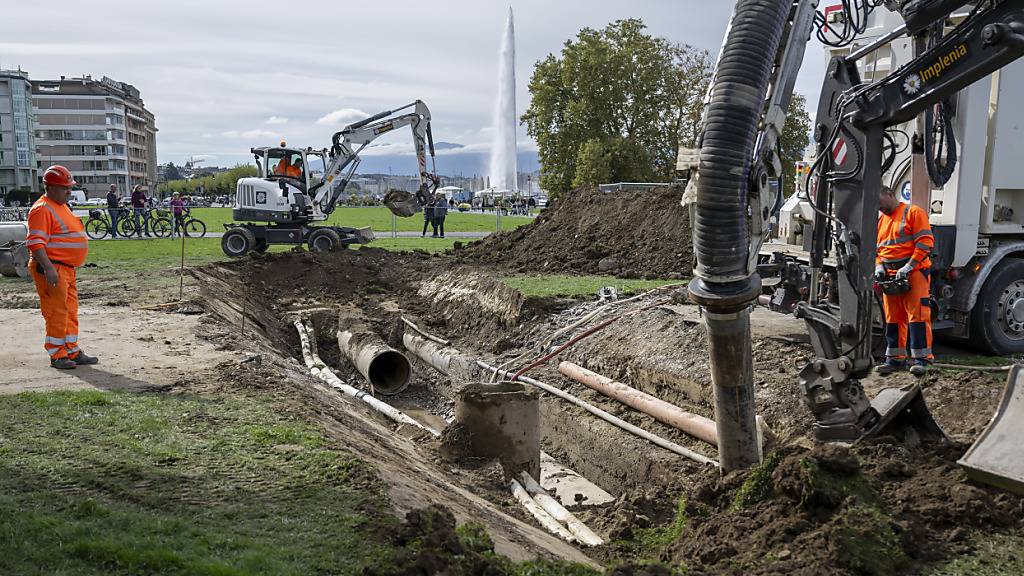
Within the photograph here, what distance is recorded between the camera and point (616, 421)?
29.8ft

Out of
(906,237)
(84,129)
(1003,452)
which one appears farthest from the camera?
(84,129)

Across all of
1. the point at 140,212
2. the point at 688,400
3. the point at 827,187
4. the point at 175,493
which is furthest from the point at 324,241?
the point at 175,493

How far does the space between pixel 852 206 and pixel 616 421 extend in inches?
158

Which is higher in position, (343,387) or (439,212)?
(439,212)

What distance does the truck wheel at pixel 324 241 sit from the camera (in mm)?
22500

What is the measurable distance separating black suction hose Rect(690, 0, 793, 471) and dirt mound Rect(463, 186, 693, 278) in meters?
11.5

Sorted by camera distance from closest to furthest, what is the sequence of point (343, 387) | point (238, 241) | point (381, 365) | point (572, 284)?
point (343, 387) < point (381, 365) < point (572, 284) < point (238, 241)

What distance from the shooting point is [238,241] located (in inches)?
874

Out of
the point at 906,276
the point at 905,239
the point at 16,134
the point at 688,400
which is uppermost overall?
the point at 16,134

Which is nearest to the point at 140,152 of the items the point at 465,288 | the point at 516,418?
the point at 465,288

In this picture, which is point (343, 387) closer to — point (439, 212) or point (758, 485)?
point (758, 485)

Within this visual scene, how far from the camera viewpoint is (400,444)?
8.17 meters

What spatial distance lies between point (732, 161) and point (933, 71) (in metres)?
1.97

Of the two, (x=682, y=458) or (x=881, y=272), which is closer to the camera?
(x=682, y=458)
